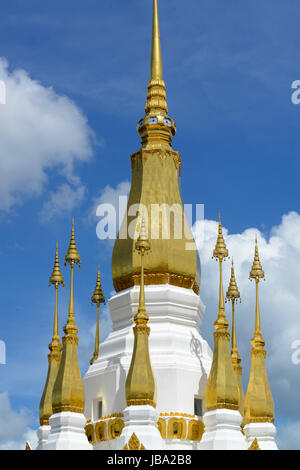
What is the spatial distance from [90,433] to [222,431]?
5.80 meters

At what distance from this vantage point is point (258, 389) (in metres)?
42.8

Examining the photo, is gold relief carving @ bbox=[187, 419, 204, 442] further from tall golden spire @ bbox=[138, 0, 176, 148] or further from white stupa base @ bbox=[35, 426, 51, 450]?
tall golden spire @ bbox=[138, 0, 176, 148]

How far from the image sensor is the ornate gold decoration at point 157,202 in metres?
45.0

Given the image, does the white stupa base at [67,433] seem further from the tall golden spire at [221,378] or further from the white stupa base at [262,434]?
the white stupa base at [262,434]

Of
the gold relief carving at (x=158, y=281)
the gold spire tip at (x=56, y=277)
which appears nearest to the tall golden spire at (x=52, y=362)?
the gold spire tip at (x=56, y=277)

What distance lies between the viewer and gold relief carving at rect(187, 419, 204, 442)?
135ft

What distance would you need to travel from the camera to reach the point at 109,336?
45.2 metres

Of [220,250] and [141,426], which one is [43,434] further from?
[220,250]

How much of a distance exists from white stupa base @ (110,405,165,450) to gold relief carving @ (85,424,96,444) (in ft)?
10.2

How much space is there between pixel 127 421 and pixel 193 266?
902 centimetres

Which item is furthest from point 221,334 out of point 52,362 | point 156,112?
point 156,112

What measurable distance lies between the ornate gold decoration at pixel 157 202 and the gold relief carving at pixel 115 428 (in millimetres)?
6590
